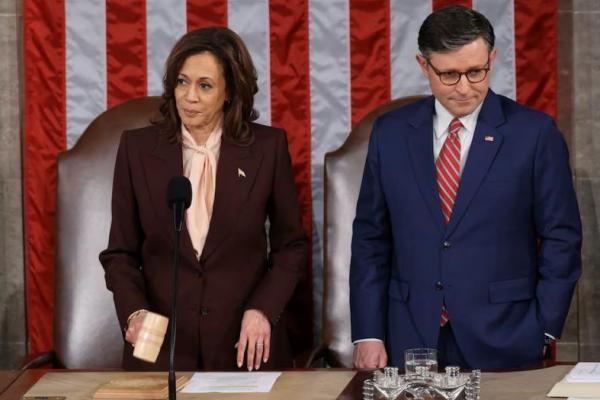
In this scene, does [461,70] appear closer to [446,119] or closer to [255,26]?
[446,119]

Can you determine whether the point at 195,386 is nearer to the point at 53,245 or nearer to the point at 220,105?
the point at 220,105

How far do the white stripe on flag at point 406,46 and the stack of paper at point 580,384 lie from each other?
165 cm

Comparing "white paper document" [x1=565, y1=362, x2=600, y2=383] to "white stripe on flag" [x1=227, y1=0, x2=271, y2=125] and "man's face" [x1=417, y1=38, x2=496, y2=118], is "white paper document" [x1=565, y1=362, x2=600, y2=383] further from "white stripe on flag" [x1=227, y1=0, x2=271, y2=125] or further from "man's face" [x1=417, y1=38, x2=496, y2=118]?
"white stripe on flag" [x1=227, y1=0, x2=271, y2=125]

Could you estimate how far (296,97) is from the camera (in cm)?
446

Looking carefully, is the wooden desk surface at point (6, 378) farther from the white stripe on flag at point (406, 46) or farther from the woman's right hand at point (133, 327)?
the white stripe on flag at point (406, 46)

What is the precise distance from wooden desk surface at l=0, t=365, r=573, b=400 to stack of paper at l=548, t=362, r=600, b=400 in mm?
28

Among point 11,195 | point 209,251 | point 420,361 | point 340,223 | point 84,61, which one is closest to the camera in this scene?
point 420,361

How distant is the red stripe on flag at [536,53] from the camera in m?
4.36

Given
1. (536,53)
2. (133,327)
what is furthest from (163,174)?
(536,53)

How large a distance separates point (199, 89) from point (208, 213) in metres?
0.38

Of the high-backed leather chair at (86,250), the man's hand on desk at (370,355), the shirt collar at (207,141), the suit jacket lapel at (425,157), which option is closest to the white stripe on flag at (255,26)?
the high-backed leather chair at (86,250)

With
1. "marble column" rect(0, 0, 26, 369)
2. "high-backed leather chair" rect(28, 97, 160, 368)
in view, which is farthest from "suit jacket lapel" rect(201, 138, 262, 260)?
"marble column" rect(0, 0, 26, 369)

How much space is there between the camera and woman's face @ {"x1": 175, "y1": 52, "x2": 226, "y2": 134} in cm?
361

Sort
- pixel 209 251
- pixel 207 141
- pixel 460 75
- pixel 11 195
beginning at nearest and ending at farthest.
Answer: pixel 460 75 < pixel 209 251 < pixel 207 141 < pixel 11 195
